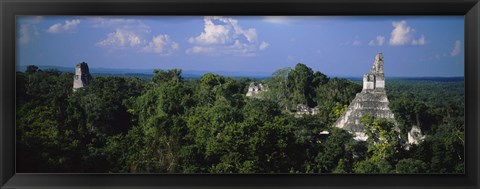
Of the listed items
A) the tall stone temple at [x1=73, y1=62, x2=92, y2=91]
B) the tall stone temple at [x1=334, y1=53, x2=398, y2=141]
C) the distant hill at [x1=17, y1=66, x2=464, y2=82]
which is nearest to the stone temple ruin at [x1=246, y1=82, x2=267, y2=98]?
the distant hill at [x1=17, y1=66, x2=464, y2=82]

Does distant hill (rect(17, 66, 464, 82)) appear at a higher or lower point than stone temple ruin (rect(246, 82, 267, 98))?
higher

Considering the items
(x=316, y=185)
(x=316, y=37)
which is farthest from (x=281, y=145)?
(x=316, y=37)

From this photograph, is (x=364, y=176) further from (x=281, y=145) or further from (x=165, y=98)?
(x=165, y=98)

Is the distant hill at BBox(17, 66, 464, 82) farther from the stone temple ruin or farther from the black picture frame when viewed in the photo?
the black picture frame

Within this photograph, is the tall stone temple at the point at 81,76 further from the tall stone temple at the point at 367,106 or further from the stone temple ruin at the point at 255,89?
the tall stone temple at the point at 367,106
